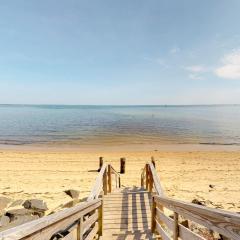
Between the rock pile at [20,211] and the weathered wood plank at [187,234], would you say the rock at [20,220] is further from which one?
the weathered wood plank at [187,234]

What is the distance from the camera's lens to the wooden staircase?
550 centimetres

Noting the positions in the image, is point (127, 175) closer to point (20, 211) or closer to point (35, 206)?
point (35, 206)

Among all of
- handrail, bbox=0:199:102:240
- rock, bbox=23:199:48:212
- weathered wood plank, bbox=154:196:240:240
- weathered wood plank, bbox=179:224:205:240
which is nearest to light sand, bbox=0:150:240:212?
rock, bbox=23:199:48:212

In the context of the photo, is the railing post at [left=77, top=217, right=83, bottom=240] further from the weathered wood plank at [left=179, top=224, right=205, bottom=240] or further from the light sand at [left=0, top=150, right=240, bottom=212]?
the light sand at [left=0, top=150, right=240, bottom=212]

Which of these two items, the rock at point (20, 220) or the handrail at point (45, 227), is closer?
the handrail at point (45, 227)

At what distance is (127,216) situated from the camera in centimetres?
661

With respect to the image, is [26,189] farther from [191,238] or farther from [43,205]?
[191,238]

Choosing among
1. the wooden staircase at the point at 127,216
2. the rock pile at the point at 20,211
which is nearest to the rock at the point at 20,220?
the rock pile at the point at 20,211

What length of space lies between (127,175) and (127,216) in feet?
30.4

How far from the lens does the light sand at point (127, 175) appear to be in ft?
37.1

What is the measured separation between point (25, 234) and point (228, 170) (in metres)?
17.8

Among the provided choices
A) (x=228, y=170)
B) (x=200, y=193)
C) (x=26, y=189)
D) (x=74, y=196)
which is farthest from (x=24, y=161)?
(x=228, y=170)

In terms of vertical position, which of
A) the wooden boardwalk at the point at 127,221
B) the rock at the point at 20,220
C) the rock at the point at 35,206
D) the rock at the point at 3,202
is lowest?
the rock at the point at 3,202

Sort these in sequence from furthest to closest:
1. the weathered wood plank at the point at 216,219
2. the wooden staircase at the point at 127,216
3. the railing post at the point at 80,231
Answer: the wooden staircase at the point at 127,216
the railing post at the point at 80,231
the weathered wood plank at the point at 216,219
